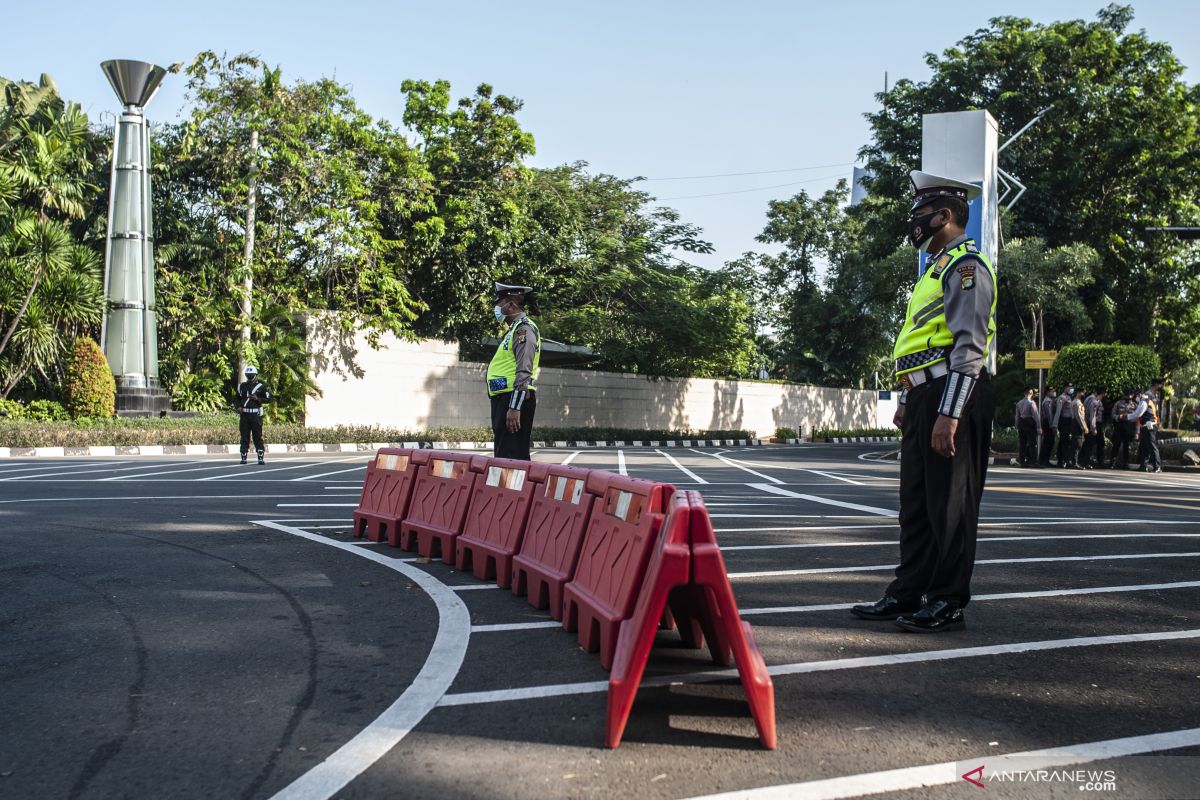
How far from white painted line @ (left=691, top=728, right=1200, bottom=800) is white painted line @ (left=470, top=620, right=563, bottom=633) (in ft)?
7.24

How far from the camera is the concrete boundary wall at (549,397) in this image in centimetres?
2972

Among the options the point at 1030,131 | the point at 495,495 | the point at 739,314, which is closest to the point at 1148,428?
the point at 1030,131

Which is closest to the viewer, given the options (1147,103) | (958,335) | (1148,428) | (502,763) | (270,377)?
(502,763)

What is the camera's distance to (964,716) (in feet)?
11.6

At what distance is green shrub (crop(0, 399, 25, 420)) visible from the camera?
77.6ft

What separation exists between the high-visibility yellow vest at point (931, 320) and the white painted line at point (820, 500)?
5311 mm

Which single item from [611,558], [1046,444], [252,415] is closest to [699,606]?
[611,558]

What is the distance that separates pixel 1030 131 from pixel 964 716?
33658 mm

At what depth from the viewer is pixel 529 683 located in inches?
156

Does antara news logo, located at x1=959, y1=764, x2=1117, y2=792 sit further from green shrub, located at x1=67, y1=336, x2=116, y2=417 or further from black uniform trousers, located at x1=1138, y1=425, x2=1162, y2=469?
green shrub, located at x1=67, y1=336, x2=116, y2=417

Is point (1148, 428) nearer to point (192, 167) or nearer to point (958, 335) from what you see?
point (958, 335)

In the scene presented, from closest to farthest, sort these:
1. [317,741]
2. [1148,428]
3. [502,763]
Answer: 1. [502,763]
2. [317,741]
3. [1148,428]

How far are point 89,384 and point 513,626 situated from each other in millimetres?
22560

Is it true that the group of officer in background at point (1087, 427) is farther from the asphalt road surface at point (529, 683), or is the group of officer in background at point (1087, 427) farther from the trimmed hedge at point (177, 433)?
the asphalt road surface at point (529, 683)
